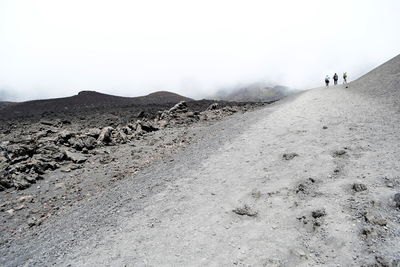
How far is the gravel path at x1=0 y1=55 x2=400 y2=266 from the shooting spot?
6.05 m

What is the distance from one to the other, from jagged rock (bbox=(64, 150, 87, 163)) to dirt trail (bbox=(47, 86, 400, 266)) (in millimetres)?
6789

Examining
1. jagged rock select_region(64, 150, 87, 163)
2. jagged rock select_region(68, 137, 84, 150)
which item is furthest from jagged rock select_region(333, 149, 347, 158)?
jagged rock select_region(68, 137, 84, 150)

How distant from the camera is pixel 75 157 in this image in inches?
640

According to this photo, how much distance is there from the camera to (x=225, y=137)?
49.2ft

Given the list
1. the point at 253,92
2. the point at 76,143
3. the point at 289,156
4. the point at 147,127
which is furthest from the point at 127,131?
the point at 253,92

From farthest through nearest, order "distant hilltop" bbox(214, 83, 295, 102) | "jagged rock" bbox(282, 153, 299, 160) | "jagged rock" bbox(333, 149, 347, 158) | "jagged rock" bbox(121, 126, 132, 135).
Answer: "distant hilltop" bbox(214, 83, 295, 102)
"jagged rock" bbox(121, 126, 132, 135)
"jagged rock" bbox(282, 153, 299, 160)
"jagged rock" bbox(333, 149, 347, 158)

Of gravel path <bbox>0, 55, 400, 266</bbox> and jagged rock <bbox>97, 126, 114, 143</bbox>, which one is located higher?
jagged rock <bbox>97, 126, 114, 143</bbox>

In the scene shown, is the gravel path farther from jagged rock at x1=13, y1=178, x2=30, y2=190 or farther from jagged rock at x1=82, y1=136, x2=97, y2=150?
jagged rock at x1=82, y1=136, x2=97, y2=150

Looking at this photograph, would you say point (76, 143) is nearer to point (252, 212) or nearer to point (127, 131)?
point (127, 131)

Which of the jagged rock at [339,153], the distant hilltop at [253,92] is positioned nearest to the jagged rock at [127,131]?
the jagged rock at [339,153]

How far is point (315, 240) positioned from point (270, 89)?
640ft

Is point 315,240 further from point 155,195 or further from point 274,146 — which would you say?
point 274,146

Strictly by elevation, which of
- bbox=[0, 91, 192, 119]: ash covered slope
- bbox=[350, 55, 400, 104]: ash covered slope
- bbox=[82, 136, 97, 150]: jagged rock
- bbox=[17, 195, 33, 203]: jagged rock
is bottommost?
bbox=[17, 195, 33, 203]: jagged rock

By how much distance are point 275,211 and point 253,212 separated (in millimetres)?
592
